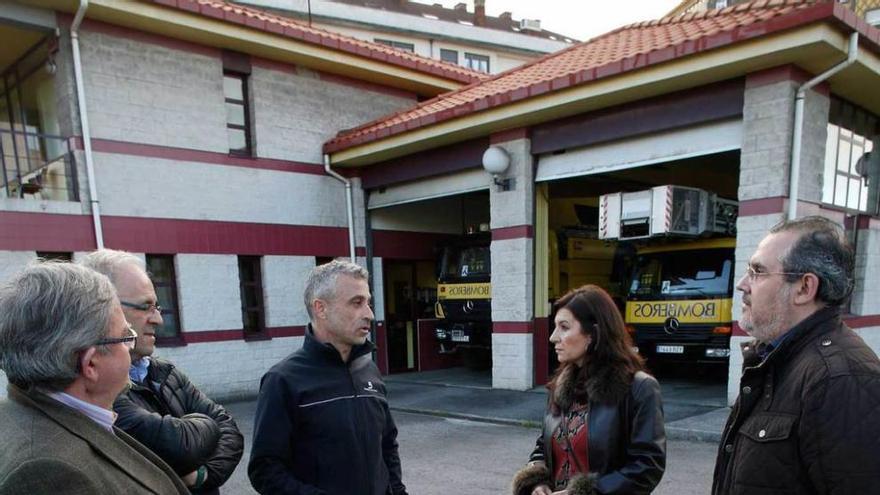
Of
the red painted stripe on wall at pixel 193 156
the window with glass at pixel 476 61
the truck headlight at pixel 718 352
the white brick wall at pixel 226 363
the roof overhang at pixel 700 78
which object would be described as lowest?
the white brick wall at pixel 226 363

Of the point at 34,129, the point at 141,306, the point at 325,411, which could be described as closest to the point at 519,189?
the point at 325,411

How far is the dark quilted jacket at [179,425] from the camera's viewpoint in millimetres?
1675

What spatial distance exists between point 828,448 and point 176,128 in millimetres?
9331

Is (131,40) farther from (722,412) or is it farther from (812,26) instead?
(722,412)

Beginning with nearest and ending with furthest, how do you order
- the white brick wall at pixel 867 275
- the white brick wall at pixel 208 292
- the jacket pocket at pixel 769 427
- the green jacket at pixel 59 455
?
the green jacket at pixel 59 455 < the jacket pocket at pixel 769 427 < the white brick wall at pixel 867 275 < the white brick wall at pixel 208 292

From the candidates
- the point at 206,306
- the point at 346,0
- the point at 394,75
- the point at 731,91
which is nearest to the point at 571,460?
the point at 731,91

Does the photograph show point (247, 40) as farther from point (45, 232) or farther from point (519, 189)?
point (519, 189)

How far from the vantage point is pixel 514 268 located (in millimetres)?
8078

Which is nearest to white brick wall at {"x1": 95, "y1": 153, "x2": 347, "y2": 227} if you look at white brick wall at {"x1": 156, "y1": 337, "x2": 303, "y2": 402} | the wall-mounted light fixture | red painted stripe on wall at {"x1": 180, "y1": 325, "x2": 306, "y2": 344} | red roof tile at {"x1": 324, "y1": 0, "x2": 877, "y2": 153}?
red roof tile at {"x1": 324, "y1": 0, "x2": 877, "y2": 153}

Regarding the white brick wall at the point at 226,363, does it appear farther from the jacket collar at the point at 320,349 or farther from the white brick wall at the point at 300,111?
the jacket collar at the point at 320,349

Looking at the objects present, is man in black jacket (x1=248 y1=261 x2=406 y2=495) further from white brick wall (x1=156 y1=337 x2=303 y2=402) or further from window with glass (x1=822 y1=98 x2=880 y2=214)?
white brick wall (x1=156 y1=337 x2=303 y2=402)

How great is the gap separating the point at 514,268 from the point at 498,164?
1723 mm

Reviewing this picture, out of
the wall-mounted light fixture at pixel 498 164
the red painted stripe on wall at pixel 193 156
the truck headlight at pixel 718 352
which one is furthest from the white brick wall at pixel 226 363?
the truck headlight at pixel 718 352

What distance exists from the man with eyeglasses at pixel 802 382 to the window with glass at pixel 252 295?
8775 mm
